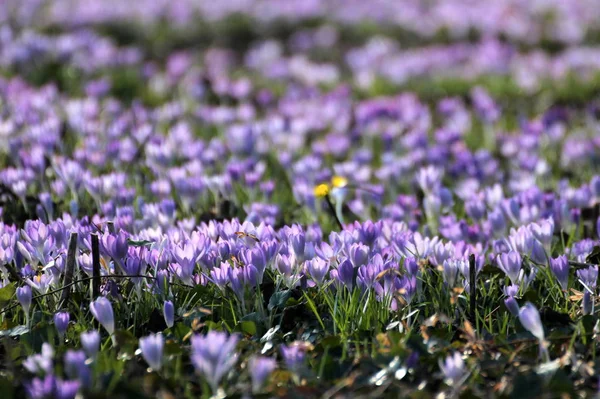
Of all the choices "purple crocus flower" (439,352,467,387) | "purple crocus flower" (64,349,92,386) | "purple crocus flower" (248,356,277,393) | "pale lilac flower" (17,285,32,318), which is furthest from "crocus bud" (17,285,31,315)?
"purple crocus flower" (439,352,467,387)

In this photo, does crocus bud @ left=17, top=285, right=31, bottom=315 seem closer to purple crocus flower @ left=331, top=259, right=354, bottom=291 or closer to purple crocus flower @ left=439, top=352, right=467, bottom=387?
purple crocus flower @ left=331, top=259, right=354, bottom=291

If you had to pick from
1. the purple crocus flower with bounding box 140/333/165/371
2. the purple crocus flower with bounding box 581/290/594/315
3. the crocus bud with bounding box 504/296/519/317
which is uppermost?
the purple crocus flower with bounding box 140/333/165/371

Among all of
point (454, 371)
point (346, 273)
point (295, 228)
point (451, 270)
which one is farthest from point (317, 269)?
point (454, 371)

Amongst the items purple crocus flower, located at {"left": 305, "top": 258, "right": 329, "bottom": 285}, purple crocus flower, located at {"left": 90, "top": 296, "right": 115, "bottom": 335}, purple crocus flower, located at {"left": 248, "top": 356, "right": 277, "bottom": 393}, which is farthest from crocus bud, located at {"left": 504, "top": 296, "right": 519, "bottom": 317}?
purple crocus flower, located at {"left": 90, "top": 296, "right": 115, "bottom": 335}

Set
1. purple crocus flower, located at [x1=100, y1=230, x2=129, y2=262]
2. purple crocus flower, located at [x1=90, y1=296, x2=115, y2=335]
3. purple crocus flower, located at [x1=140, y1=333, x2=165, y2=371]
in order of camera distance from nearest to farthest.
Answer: purple crocus flower, located at [x1=140, y1=333, x2=165, y2=371] → purple crocus flower, located at [x1=90, y1=296, x2=115, y2=335] → purple crocus flower, located at [x1=100, y1=230, x2=129, y2=262]

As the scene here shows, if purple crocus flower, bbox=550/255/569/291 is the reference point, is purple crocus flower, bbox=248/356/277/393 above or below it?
above

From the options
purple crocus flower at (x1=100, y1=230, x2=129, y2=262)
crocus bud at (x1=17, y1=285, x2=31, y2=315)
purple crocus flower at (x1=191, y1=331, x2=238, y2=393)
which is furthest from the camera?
purple crocus flower at (x1=100, y1=230, x2=129, y2=262)

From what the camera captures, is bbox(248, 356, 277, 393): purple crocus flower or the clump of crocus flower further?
the clump of crocus flower

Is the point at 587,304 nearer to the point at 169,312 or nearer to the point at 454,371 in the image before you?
the point at 454,371
